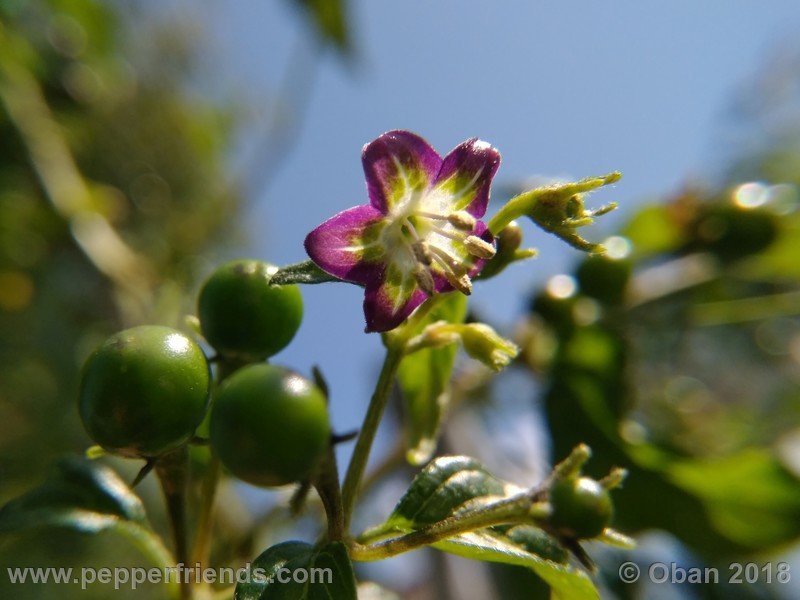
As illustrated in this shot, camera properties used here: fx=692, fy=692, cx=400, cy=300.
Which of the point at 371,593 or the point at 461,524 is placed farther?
the point at 371,593

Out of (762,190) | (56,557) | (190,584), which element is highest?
(762,190)

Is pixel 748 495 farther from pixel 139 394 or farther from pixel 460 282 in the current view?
pixel 139 394

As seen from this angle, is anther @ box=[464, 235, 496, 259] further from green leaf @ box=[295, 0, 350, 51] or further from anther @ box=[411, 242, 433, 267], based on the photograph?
green leaf @ box=[295, 0, 350, 51]

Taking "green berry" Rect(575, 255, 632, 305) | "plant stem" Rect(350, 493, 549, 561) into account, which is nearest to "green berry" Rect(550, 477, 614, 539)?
"plant stem" Rect(350, 493, 549, 561)

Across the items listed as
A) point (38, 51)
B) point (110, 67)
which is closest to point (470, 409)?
point (38, 51)

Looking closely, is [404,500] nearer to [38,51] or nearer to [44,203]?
[44,203]

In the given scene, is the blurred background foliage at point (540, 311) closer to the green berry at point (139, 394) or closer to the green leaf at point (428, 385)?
the green leaf at point (428, 385)

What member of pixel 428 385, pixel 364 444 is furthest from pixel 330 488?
pixel 428 385

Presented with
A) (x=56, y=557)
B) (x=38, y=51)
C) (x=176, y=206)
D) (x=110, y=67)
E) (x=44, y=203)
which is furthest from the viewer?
(x=176, y=206)
